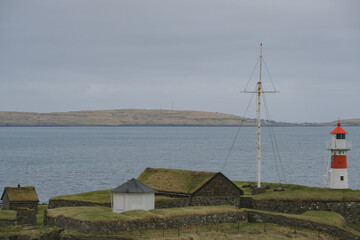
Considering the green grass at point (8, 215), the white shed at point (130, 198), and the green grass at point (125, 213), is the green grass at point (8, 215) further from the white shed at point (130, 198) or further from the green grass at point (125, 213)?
the white shed at point (130, 198)

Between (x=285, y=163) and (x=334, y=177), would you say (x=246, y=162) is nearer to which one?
(x=285, y=163)

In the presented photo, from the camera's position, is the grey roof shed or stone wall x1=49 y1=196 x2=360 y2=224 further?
stone wall x1=49 y1=196 x2=360 y2=224

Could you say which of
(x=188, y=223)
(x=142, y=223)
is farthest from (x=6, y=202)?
(x=188, y=223)

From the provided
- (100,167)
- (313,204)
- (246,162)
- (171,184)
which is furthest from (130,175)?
(313,204)

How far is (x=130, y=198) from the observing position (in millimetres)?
43719

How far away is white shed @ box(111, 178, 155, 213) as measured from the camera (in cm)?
4356

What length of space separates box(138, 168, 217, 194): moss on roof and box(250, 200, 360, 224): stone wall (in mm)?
5361

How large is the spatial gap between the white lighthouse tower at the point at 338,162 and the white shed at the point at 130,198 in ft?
59.8

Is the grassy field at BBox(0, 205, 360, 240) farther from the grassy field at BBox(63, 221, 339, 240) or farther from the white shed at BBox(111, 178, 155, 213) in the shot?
the white shed at BBox(111, 178, 155, 213)

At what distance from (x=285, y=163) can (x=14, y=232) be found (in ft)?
318

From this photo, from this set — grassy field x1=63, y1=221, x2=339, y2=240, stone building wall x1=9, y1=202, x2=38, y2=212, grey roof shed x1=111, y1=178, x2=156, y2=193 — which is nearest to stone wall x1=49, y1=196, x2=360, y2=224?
grey roof shed x1=111, y1=178, x2=156, y2=193

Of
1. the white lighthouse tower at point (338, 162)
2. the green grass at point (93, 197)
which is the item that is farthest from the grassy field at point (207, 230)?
the white lighthouse tower at point (338, 162)

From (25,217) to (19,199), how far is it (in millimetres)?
8480

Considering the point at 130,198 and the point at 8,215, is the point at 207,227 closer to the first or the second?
the point at 130,198
